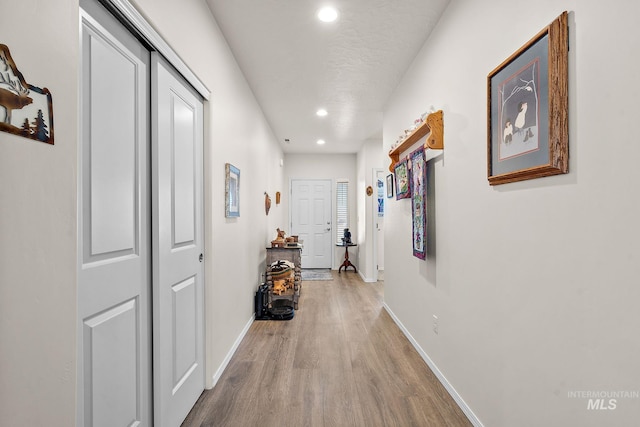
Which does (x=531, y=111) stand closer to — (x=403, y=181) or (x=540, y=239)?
(x=540, y=239)

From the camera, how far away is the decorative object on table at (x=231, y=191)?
8.36 ft

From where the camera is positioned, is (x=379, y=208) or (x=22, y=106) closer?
(x=22, y=106)

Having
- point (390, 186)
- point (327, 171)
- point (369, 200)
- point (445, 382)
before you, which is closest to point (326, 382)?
point (445, 382)

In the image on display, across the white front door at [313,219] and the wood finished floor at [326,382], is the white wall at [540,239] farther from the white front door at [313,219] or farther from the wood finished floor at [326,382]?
the white front door at [313,219]

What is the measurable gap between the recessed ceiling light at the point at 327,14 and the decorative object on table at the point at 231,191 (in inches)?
50.2

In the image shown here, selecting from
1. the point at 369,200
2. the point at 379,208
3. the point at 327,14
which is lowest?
the point at 379,208

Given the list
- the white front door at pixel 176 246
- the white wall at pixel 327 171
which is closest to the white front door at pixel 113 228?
the white front door at pixel 176 246

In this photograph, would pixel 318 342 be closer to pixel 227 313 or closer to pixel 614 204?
pixel 227 313

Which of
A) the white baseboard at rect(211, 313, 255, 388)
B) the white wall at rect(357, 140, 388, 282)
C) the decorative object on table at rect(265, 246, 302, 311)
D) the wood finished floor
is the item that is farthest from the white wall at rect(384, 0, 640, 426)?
the white wall at rect(357, 140, 388, 282)

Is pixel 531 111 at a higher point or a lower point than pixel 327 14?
lower

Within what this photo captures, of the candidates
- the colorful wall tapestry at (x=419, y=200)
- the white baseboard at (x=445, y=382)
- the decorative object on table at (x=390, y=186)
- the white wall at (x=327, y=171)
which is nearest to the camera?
the white baseboard at (x=445, y=382)

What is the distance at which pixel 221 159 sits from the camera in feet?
8.02

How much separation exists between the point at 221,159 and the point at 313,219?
4753 millimetres

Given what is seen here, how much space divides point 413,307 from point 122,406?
2.29m
